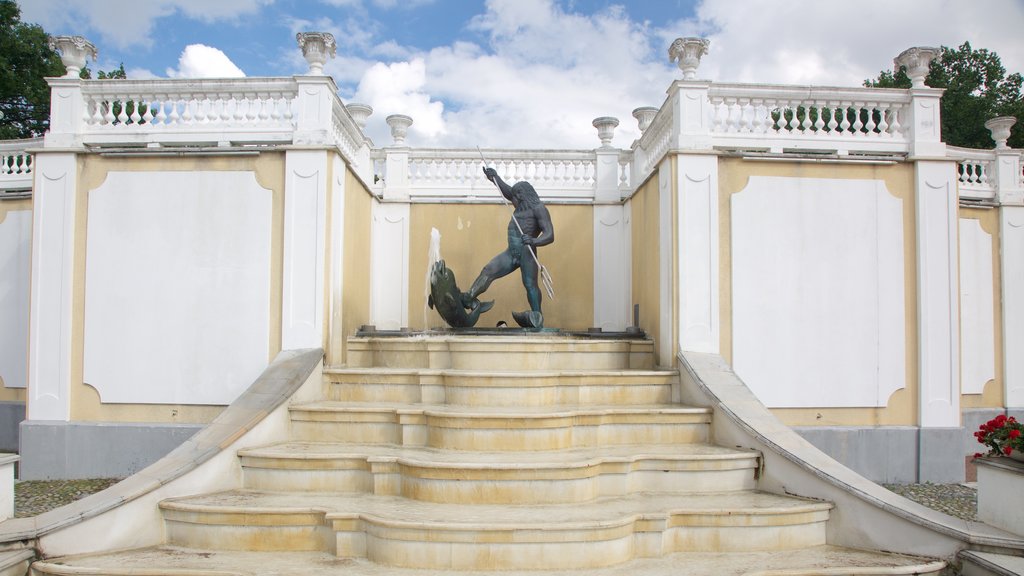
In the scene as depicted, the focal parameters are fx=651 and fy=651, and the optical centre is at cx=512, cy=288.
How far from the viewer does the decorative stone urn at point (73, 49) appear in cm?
741

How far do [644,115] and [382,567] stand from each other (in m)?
8.04

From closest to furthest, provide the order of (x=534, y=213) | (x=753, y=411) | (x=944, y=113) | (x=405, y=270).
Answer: (x=753, y=411) < (x=534, y=213) < (x=405, y=270) < (x=944, y=113)

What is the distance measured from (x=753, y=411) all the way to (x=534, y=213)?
3.95 m

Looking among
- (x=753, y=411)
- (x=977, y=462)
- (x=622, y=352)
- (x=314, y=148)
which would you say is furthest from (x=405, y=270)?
(x=977, y=462)

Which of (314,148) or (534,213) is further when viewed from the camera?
(534,213)

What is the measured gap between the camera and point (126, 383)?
7.32 metres

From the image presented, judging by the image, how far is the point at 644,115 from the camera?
10.2m

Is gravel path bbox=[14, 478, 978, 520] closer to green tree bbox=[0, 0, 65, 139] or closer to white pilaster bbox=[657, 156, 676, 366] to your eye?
white pilaster bbox=[657, 156, 676, 366]

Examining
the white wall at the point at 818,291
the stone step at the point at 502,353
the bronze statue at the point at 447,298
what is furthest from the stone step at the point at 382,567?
the bronze statue at the point at 447,298

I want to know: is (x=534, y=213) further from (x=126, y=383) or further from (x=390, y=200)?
(x=126, y=383)

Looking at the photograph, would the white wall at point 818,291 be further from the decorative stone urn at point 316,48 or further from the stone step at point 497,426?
the decorative stone urn at point 316,48

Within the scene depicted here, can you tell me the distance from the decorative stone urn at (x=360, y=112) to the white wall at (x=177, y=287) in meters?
2.90

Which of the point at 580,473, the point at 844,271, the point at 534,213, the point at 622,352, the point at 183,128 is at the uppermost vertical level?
the point at 183,128

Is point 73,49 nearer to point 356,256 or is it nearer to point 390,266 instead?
point 356,256
